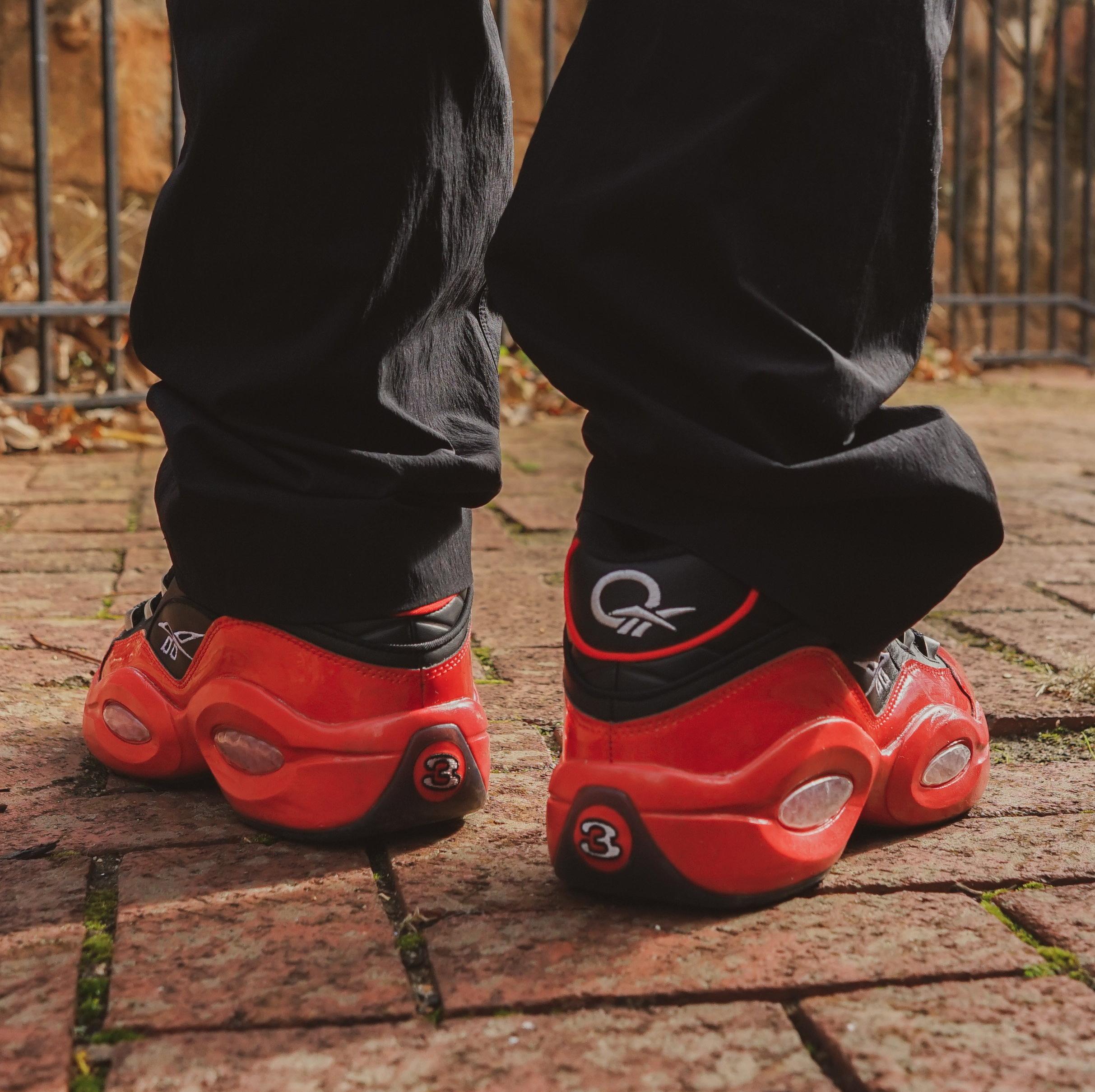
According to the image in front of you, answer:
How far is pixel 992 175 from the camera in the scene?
19.3ft

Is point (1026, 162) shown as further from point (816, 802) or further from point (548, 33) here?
point (816, 802)

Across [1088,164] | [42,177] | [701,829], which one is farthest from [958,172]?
[701,829]

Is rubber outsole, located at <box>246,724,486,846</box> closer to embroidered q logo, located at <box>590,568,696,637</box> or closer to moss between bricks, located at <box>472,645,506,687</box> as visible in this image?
embroidered q logo, located at <box>590,568,696,637</box>

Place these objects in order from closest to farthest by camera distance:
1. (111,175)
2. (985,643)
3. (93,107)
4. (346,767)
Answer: (346,767)
(985,643)
(111,175)
(93,107)

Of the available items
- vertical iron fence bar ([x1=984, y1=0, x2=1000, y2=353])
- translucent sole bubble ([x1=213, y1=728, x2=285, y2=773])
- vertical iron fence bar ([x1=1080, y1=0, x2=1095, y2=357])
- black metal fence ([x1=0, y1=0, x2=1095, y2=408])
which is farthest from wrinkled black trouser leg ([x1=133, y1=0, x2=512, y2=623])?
vertical iron fence bar ([x1=1080, y1=0, x2=1095, y2=357])

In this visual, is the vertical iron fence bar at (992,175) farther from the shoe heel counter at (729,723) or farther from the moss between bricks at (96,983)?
the moss between bricks at (96,983)

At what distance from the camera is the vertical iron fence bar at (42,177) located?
12.5 feet

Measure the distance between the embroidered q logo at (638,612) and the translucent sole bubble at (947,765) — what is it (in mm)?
299

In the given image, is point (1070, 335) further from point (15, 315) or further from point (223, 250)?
point (223, 250)

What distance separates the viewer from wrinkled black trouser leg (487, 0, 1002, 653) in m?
0.94

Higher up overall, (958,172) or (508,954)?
(958,172)

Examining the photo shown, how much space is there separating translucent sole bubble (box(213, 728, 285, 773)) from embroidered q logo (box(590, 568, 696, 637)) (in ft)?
1.08

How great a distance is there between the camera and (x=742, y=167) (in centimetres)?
94

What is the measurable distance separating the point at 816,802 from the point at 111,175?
363cm
